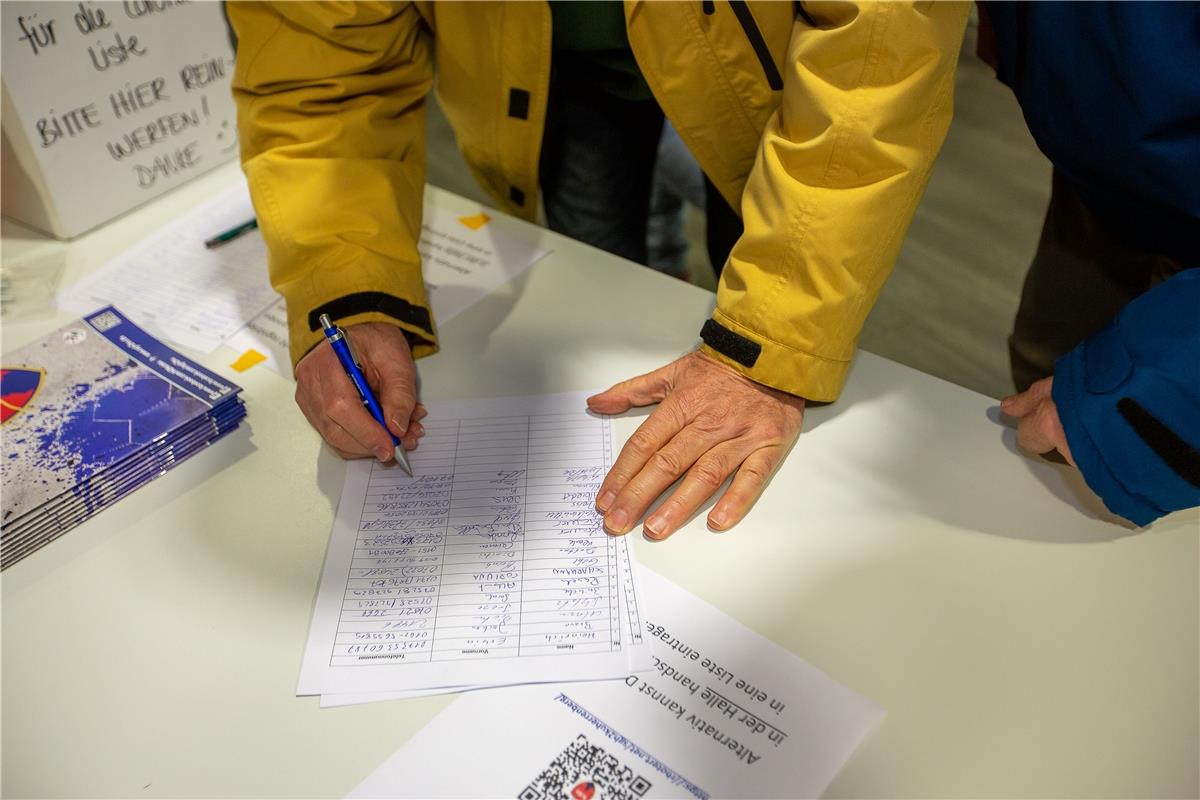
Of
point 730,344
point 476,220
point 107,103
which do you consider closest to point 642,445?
point 730,344

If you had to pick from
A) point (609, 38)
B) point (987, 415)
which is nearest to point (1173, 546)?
point (987, 415)

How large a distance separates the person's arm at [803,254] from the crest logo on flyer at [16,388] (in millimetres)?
635

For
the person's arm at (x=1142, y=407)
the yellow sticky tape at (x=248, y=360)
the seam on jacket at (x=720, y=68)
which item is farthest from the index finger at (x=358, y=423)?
the person's arm at (x=1142, y=407)

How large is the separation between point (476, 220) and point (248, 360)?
0.40 meters

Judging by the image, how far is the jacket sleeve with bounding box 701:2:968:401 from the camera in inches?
35.6

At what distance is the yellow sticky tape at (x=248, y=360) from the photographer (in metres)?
1.13

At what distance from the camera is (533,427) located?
1004 mm

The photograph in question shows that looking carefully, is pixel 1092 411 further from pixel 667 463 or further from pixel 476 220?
pixel 476 220

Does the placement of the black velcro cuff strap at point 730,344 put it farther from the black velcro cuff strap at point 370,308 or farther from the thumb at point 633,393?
the black velcro cuff strap at point 370,308

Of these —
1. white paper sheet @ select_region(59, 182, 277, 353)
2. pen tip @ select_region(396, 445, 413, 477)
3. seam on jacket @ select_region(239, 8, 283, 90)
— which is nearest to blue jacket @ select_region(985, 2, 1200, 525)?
pen tip @ select_region(396, 445, 413, 477)

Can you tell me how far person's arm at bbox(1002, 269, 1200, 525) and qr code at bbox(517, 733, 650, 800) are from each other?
512mm

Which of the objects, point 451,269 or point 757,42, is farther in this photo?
point 451,269

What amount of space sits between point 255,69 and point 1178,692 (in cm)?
117

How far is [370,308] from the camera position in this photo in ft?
3.48
